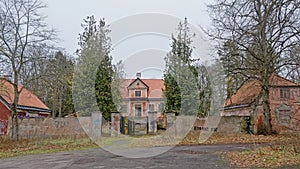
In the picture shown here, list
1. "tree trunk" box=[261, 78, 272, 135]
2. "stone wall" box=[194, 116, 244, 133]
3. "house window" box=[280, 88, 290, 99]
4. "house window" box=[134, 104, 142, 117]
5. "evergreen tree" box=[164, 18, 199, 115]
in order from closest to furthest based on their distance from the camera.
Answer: "tree trunk" box=[261, 78, 272, 135], "stone wall" box=[194, 116, 244, 133], "house window" box=[280, 88, 290, 99], "evergreen tree" box=[164, 18, 199, 115], "house window" box=[134, 104, 142, 117]

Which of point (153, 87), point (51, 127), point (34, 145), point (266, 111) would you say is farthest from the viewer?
point (153, 87)

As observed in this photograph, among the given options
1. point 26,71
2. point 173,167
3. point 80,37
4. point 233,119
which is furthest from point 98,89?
point 173,167

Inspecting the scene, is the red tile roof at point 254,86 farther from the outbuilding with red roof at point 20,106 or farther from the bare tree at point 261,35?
the outbuilding with red roof at point 20,106

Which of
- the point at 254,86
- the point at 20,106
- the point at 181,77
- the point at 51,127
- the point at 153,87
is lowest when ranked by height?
the point at 51,127

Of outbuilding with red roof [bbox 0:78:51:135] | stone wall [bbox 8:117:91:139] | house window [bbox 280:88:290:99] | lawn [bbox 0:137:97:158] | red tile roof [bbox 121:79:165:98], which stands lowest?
lawn [bbox 0:137:97:158]

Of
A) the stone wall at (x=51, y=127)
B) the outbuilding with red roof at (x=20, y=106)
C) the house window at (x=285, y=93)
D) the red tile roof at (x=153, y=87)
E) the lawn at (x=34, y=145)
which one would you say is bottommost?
the lawn at (x=34, y=145)

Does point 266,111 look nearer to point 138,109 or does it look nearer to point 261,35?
point 261,35

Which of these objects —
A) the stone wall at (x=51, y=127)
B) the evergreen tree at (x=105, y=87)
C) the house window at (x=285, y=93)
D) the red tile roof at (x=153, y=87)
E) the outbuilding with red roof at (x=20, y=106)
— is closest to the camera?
the stone wall at (x=51, y=127)

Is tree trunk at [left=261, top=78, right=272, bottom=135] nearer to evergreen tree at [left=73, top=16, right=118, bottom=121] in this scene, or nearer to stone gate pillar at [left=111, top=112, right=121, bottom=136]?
stone gate pillar at [left=111, top=112, right=121, bottom=136]

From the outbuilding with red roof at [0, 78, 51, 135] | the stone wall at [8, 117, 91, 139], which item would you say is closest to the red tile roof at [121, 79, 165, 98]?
the outbuilding with red roof at [0, 78, 51, 135]

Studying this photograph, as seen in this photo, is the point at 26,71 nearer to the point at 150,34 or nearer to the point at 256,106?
the point at 150,34

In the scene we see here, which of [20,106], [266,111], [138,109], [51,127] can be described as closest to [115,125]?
[51,127]

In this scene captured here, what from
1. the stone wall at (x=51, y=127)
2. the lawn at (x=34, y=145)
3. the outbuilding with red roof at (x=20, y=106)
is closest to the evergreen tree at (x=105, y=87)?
the outbuilding with red roof at (x=20, y=106)

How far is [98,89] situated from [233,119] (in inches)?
538
